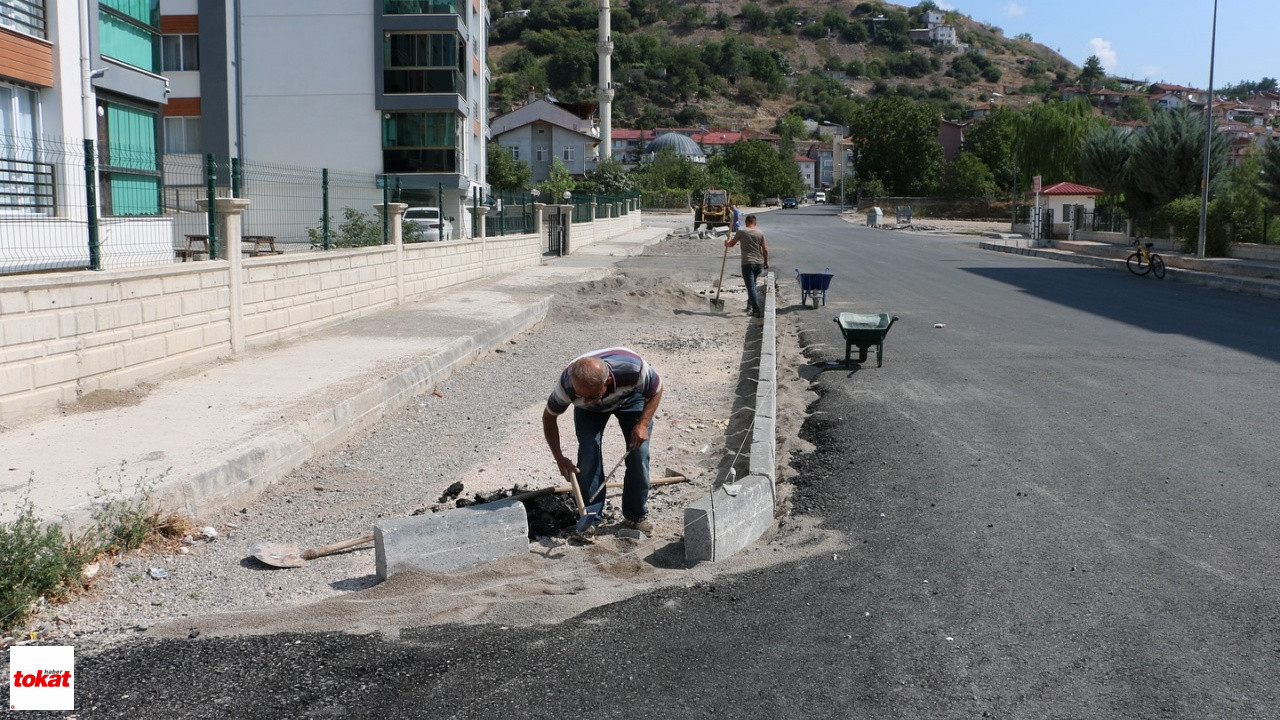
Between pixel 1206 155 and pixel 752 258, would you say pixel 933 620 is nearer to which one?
pixel 752 258

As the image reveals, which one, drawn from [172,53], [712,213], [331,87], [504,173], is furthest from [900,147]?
[172,53]

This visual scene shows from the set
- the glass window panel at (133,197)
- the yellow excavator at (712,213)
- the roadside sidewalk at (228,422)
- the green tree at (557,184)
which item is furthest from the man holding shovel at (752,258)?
the green tree at (557,184)

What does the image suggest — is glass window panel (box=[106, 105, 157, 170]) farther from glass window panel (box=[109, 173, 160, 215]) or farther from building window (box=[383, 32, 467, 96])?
building window (box=[383, 32, 467, 96])

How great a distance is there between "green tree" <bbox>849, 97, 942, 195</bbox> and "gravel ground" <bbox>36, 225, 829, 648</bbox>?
3904 inches

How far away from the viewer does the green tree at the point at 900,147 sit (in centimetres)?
10750

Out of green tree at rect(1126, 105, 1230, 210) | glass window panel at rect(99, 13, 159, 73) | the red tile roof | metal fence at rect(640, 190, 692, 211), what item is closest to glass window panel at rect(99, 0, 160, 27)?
glass window panel at rect(99, 13, 159, 73)

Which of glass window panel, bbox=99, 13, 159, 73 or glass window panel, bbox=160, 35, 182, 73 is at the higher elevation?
glass window panel, bbox=160, 35, 182, 73

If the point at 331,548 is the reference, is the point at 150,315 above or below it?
above

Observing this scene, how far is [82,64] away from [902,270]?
19.5 m

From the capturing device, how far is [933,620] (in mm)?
4828

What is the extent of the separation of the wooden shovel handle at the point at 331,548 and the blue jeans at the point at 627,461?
4.30 feet

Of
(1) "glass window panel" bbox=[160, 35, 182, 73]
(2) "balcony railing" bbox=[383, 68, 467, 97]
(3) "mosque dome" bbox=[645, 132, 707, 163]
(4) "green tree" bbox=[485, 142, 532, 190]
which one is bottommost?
(4) "green tree" bbox=[485, 142, 532, 190]

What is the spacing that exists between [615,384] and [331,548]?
6.10 feet

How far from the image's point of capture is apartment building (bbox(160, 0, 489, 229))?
138 ft
